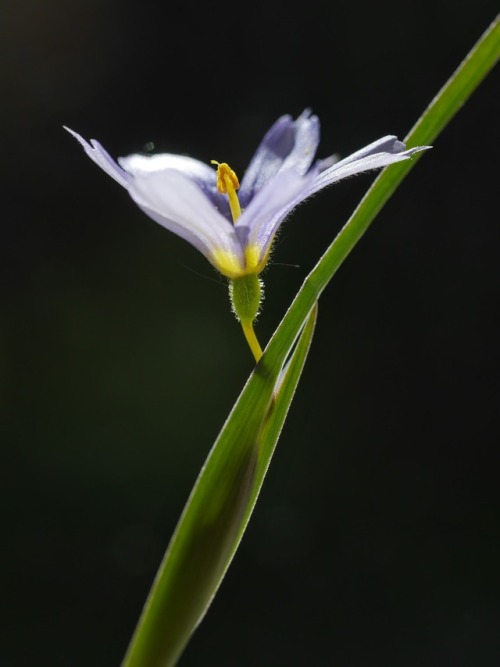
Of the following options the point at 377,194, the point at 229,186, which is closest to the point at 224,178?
the point at 229,186

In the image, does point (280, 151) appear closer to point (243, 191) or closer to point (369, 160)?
point (243, 191)

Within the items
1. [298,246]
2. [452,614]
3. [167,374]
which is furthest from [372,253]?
[452,614]

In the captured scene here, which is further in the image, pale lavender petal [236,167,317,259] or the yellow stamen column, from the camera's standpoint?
the yellow stamen column

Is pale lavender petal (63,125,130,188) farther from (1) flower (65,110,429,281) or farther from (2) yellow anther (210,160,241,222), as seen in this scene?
(2) yellow anther (210,160,241,222)

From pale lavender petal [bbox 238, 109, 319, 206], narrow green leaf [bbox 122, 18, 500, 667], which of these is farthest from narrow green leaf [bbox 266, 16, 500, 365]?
pale lavender petal [bbox 238, 109, 319, 206]

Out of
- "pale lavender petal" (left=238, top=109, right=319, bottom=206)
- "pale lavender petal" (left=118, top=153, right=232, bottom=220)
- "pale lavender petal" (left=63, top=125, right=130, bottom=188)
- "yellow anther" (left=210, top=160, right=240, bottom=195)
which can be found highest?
"pale lavender petal" (left=238, top=109, right=319, bottom=206)

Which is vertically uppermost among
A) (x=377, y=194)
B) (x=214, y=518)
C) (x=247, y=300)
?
(x=377, y=194)

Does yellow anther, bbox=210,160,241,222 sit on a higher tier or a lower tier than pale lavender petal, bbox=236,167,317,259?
lower
